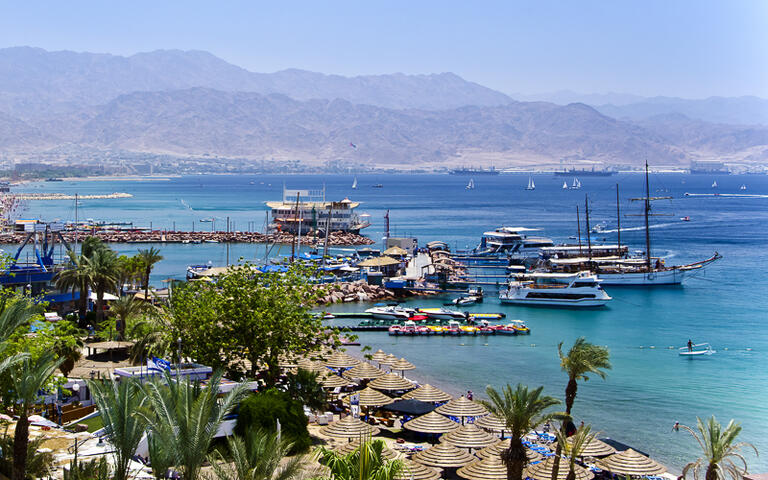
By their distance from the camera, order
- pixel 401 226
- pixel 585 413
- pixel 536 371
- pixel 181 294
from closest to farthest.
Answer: pixel 181 294 → pixel 585 413 → pixel 536 371 → pixel 401 226

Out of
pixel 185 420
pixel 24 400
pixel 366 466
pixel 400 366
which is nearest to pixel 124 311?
pixel 400 366

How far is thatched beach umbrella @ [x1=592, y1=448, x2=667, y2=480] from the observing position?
2116 centimetres

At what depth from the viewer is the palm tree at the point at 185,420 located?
46.9 feet

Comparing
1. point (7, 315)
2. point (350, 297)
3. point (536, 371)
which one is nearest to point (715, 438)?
point (7, 315)

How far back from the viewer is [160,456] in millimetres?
14422

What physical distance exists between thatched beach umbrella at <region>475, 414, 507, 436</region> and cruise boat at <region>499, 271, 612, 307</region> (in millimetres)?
32424

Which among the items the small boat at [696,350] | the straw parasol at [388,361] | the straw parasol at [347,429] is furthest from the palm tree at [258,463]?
the small boat at [696,350]

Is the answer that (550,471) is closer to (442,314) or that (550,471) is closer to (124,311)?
(124,311)

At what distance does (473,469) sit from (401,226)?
10721 cm

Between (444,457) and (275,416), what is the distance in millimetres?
4549

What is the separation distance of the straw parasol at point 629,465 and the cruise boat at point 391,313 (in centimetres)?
2853

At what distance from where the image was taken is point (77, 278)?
1446 inches

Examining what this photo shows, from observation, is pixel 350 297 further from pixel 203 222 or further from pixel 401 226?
pixel 203 222

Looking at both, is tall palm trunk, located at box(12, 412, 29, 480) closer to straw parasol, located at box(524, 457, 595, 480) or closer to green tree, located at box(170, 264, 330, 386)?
green tree, located at box(170, 264, 330, 386)
